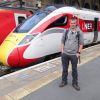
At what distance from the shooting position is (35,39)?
10.3 metres

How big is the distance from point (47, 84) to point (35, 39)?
3.15 m

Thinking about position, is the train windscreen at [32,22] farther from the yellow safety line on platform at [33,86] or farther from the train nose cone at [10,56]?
the yellow safety line on platform at [33,86]

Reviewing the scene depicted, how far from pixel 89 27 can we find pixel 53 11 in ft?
10.3

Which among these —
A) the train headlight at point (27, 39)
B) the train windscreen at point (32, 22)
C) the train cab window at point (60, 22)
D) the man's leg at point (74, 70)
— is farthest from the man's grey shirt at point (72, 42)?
the train cab window at point (60, 22)

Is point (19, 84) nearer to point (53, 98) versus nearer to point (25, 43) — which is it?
→ point (53, 98)

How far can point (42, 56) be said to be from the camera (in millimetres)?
10695

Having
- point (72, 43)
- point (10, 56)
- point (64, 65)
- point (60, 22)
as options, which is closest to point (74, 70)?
point (64, 65)

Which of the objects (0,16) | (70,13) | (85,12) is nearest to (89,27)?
(85,12)

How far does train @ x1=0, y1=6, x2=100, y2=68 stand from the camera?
9.91m

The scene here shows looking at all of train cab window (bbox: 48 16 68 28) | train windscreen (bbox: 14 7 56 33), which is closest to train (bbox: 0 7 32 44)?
train windscreen (bbox: 14 7 56 33)

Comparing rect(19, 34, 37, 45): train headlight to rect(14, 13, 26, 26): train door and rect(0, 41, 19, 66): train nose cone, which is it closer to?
rect(0, 41, 19, 66): train nose cone

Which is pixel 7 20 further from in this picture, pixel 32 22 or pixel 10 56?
pixel 10 56

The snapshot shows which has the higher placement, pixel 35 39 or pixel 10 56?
pixel 35 39

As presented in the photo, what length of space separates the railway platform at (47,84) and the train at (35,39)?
3.11 feet
